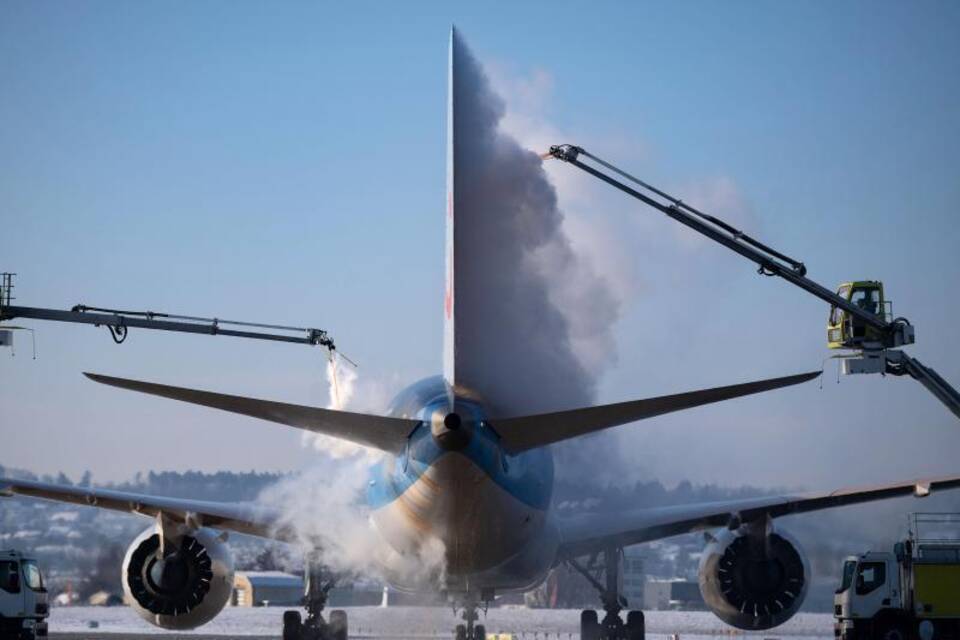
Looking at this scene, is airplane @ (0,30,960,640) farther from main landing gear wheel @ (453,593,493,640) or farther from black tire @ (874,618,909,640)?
black tire @ (874,618,909,640)

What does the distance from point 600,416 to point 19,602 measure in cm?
1867

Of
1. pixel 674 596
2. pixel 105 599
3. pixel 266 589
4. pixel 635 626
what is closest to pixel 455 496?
pixel 635 626

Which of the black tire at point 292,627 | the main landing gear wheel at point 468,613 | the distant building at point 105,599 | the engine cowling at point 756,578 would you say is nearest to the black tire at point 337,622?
the black tire at point 292,627

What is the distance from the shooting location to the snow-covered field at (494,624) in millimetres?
60250

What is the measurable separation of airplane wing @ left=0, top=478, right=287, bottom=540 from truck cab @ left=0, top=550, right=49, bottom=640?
12.2ft

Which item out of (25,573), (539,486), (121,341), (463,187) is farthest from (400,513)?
(121,341)

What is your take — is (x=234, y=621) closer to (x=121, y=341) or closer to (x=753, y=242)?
(x=121, y=341)

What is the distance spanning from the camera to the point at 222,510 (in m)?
43.3

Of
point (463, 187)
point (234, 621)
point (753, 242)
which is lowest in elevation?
point (234, 621)

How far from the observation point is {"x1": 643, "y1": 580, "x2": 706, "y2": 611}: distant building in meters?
107

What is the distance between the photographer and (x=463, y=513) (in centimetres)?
3053

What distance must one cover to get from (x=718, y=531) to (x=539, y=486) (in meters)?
12.2

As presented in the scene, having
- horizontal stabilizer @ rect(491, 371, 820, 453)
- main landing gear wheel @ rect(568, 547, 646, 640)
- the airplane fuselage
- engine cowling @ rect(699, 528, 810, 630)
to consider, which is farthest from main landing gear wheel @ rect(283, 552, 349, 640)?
horizontal stabilizer @ rect(491, 371, 820, 453)

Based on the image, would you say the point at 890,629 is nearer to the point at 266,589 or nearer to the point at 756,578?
the point at 756,578
